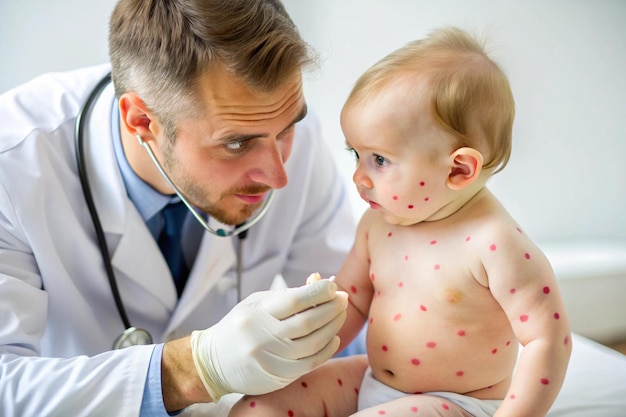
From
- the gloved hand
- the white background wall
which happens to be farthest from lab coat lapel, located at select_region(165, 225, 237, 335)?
the white background wall

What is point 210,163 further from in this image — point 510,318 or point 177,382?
point 510,318

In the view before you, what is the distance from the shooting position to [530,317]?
1.06 metres

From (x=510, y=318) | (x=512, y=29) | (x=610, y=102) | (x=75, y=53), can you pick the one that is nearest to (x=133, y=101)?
(x=75, y=53)

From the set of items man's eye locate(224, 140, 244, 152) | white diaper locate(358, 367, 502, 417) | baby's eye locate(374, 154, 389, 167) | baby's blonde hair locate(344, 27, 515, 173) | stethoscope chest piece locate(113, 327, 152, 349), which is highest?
baby's blonde hair locate(344, 27, 515, 173)

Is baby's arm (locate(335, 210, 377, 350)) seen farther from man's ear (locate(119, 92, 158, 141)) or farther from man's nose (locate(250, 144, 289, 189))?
man's ear (locate(119, 92, 158, 141))

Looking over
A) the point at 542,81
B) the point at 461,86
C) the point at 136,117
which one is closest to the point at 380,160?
the point at 461,86

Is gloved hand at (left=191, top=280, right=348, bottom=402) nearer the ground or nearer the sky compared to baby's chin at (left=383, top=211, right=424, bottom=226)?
nearer the ground

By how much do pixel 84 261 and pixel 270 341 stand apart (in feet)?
1.75

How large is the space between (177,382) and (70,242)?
1.44 feet

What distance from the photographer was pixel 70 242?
143 cm

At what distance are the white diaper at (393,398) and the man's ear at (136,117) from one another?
2.16 feet

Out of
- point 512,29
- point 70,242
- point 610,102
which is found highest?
point 512,29

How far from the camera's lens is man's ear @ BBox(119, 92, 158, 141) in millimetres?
1381

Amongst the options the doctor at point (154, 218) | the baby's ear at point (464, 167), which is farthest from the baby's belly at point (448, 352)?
the baby's ear at point (464, 167)
